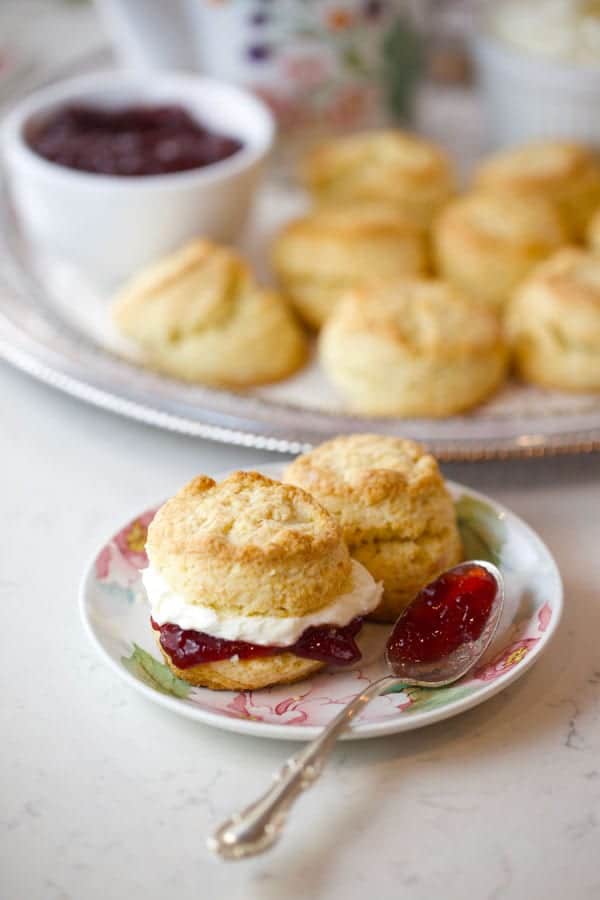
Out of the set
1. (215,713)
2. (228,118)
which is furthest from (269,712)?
(228,118)

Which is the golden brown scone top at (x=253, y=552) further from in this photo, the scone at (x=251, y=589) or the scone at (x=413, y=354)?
the scone at (x=413, y=354)

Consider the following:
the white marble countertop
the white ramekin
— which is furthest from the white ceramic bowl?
the white marble countertop

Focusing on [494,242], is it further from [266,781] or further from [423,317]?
[266,781]

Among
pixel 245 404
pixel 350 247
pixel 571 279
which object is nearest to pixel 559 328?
pixel 571 279

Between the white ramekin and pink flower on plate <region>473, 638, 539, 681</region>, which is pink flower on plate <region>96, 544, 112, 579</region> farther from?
the white ramekin

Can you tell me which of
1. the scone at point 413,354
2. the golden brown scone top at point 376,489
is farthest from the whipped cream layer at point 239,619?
the scone at point 413,354
